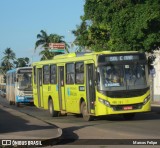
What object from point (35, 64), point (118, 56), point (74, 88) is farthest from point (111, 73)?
point (35, 64)

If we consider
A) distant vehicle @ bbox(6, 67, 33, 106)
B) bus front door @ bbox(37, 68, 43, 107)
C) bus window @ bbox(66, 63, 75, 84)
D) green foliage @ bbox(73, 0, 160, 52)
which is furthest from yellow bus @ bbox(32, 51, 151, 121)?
distant vehicle @ bbox(6, 67, 33, 106)

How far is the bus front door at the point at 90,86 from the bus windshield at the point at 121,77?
1.94 ft

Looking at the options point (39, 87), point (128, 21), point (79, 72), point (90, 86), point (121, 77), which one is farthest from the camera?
point (39, 87)

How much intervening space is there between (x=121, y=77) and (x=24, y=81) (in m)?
18.5

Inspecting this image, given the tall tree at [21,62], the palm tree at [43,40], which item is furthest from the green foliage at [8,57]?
the palm tree at [43,40]

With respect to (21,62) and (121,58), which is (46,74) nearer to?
(121,58)

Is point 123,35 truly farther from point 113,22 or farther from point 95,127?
point 95,127

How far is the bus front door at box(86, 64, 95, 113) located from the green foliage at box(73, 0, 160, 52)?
4464 mm

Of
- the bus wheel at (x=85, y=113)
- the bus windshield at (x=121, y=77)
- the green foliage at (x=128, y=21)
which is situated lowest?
the bus wheel at (x=85, y=113)

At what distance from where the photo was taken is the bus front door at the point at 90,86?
70.0ft

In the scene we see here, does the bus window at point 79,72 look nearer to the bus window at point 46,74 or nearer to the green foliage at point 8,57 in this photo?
the bus window at point 46,74

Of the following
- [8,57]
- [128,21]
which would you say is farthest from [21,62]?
[128,21]

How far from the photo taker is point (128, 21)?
2584 cm

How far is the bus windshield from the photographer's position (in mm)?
20797
